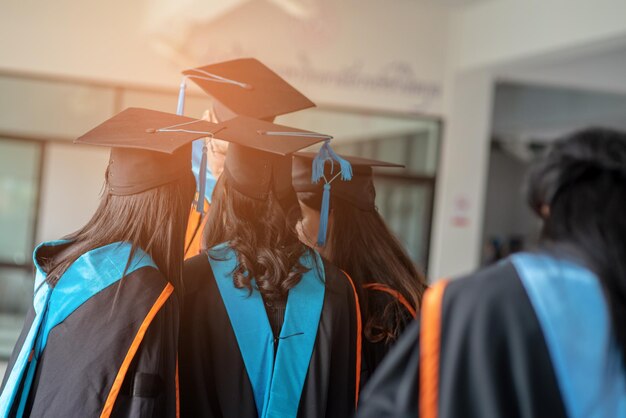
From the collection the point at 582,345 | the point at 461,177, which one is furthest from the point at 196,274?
the point at 461,177

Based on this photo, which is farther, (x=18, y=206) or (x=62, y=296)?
(x=18, y=206)

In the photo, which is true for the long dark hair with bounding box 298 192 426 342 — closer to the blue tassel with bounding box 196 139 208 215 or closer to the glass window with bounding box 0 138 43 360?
the blue tassel with bounding box 196 139 208 215

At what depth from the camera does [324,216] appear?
7.12ft

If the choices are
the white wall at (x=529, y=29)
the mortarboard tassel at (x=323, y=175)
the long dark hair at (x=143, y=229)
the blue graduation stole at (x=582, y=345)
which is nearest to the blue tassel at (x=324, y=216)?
the mortarboard tassel at (x=323, y=175)

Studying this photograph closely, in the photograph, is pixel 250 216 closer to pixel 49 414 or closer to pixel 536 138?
pixel 49 414

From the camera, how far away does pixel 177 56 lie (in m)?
6.42

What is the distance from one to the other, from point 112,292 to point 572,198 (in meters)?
1.05

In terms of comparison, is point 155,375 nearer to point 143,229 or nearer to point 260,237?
point 143,229

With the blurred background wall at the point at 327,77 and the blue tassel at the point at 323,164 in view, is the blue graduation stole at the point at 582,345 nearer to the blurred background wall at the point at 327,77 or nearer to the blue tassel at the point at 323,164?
the blue tassel at the point at 323,164

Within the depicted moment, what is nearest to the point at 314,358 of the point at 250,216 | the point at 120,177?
the point at 250,216

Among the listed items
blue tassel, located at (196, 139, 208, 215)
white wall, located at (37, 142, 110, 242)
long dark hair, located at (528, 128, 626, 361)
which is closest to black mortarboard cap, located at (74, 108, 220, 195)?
blue tassel, located at (196, 139, 208, 215)

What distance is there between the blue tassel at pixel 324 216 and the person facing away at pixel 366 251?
1.7 inches

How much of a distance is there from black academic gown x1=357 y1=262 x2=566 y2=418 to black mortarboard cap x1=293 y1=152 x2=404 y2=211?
1.09 m

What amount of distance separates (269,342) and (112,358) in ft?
1.36
